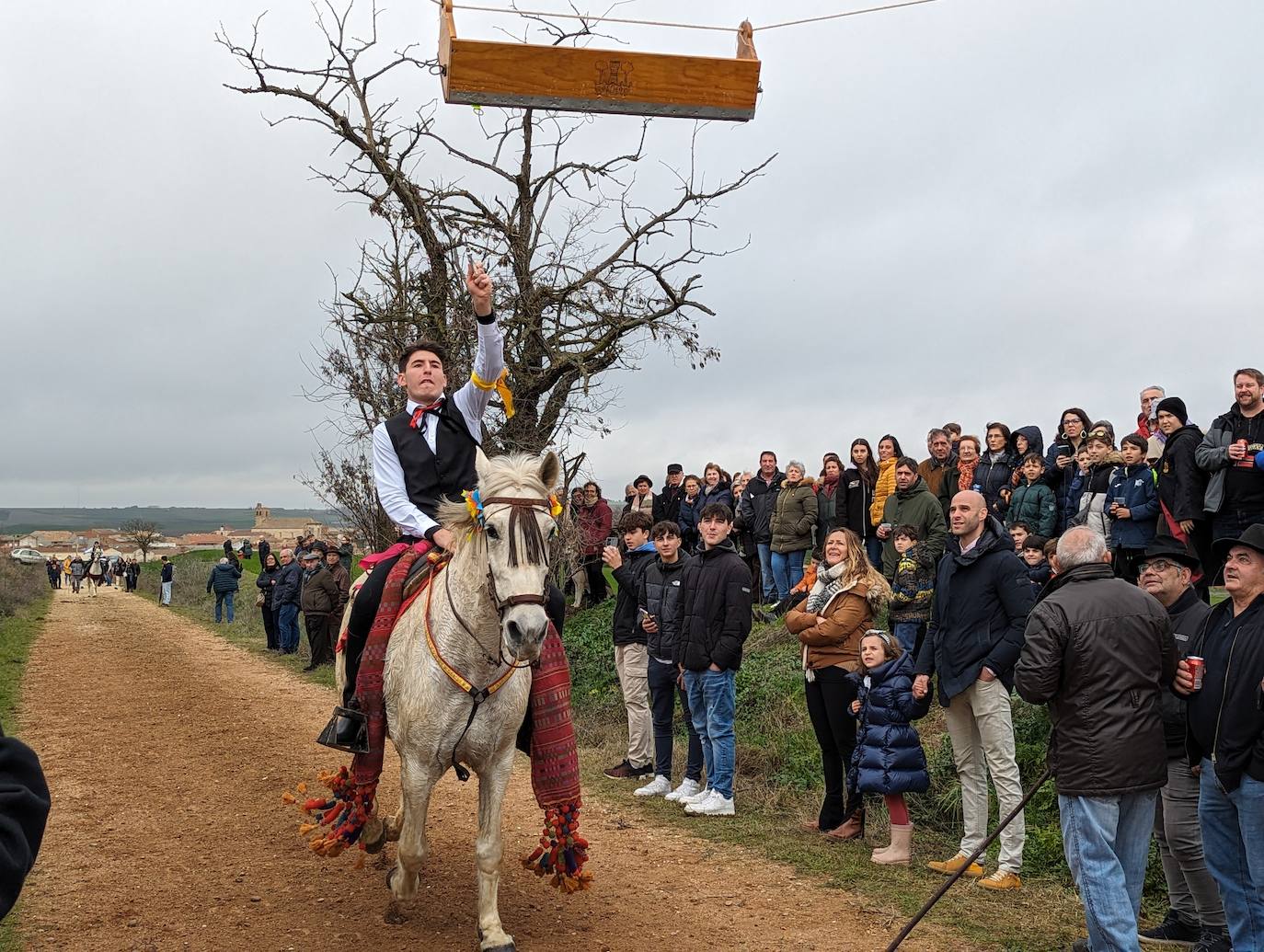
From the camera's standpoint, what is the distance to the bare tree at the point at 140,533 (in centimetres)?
8281

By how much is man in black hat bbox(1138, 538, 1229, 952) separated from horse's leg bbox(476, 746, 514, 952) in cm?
368

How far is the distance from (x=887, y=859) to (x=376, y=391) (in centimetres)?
1221

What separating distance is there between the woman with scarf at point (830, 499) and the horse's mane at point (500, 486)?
29.4 ft

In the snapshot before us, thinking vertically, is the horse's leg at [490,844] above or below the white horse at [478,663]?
below

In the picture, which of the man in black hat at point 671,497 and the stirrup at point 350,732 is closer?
the stirrup at point 350,732

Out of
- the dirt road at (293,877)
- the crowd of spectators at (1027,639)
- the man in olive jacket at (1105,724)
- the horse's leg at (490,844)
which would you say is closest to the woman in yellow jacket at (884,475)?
the crowd of spectators at (1027,639)

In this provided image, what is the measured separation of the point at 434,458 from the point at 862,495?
8470mm

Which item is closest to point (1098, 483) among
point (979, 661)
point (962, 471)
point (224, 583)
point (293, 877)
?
point (962, 471)

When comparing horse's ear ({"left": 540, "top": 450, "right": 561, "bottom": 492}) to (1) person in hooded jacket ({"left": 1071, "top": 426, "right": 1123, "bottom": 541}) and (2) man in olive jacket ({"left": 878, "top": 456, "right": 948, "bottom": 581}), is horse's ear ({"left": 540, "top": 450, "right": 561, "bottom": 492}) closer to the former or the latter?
(2) man in olive jacket ({"left": 878, "top": 456, "right": 948, "bottom": 581})

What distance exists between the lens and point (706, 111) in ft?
24.7

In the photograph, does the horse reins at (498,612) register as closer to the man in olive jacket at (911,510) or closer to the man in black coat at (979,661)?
the man in black coat at (979,661)

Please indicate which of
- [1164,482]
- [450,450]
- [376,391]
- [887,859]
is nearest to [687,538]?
[376,391]

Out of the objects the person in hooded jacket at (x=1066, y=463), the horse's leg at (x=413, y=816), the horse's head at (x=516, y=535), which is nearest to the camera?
the horse's head at (x=516, y=535)

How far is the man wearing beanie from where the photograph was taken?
9.10m
